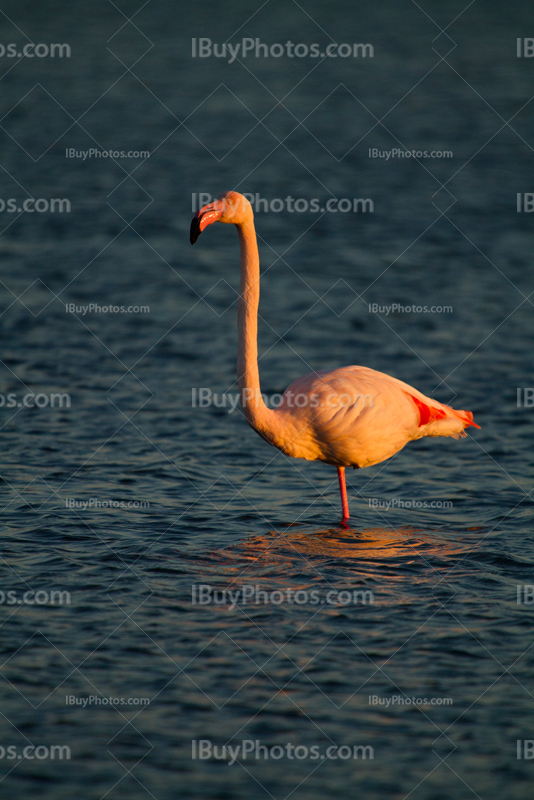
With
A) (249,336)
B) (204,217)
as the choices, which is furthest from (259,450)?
(204,217)

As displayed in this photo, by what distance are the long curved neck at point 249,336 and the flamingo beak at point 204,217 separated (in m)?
0.35

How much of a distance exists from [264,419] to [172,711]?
3151 millimetres

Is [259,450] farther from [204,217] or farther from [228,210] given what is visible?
[204,217]

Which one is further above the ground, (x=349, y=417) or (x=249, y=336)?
(x=249, y=336)

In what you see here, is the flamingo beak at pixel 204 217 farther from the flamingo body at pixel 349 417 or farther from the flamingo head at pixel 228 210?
the flamingo body at pixel 349 417

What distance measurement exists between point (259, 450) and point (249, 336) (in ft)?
9.15

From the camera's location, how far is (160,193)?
20.6 metres

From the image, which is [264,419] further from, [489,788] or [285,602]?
[489,788]

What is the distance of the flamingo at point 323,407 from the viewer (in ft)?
27.5

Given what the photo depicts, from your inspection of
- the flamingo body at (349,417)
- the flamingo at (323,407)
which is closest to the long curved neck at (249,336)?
the flamingo at (323,407)

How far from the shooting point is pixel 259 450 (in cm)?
1097

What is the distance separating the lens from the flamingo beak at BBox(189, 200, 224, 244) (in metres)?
7.64

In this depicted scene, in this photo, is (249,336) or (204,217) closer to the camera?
(204,217)

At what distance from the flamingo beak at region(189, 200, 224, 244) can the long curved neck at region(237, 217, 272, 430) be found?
1.15 feet
